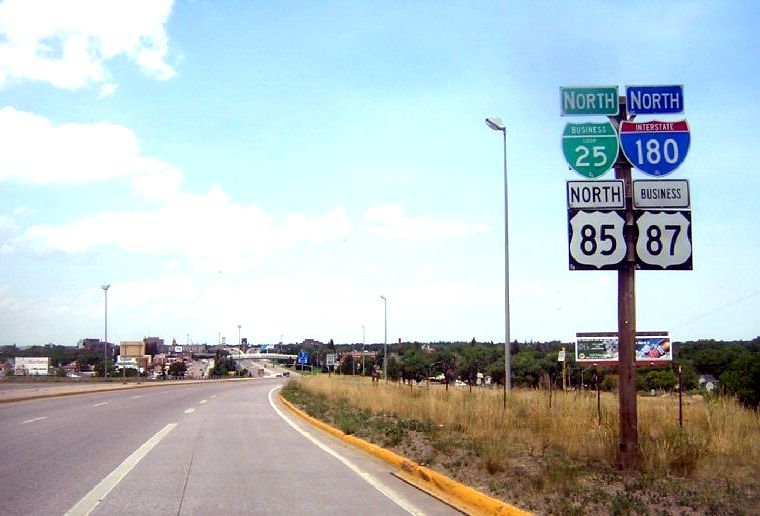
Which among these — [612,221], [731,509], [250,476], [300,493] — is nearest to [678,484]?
[731,509]

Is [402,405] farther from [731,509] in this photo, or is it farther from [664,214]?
[731,509]

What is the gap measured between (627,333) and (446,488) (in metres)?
3.62

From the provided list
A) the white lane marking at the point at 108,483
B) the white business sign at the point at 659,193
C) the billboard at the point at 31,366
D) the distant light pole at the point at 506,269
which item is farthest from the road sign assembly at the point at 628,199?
the billboard at the point at 31,366

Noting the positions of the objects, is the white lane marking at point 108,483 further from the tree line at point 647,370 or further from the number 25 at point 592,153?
the tree line at point 647,370

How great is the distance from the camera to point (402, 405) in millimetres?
22922

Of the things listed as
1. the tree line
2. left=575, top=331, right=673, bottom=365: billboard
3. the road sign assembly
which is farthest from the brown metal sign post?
left=575, top=331, right=673, bottom=365: billboard

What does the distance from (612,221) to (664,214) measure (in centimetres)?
83

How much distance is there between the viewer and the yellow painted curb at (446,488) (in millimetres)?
9232

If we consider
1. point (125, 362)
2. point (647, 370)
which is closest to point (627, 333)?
point (647, 370)

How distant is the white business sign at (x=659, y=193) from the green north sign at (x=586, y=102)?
134 centimetres

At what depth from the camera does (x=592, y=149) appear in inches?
471

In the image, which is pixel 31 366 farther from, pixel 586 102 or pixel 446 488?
pixel 586 102

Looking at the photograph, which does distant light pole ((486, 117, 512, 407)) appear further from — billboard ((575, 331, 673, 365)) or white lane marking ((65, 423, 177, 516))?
billboard ((575, 331, 673, 365))

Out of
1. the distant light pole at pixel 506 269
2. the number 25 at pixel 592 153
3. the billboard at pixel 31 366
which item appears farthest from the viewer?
the billboard at pixel 31 366
